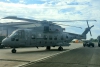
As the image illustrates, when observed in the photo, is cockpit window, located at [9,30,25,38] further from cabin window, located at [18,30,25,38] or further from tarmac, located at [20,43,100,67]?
tarmac, located at [20,43,100,67]

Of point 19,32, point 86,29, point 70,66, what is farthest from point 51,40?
point 70,66

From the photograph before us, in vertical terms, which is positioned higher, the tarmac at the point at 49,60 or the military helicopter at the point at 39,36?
the military helicopter at the point at 39,36

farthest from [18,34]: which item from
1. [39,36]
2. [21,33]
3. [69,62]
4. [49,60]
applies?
[69,62]

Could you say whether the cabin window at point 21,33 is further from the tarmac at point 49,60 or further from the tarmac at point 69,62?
the tarmac at point 69,62

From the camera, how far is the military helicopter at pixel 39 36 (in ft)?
72.0

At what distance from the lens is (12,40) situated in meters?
21.7

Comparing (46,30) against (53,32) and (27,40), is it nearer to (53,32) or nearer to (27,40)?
(53,32)

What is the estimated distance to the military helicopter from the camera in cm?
2195

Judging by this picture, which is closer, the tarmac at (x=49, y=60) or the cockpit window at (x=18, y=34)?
the tarmac at (x=49, y=60)

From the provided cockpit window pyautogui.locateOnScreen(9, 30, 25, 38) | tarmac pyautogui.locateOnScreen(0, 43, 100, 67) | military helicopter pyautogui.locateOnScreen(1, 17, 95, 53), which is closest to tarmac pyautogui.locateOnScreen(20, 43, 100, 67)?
tarmac pyautogui.locateOnScreen(0, 43, 100, 67)

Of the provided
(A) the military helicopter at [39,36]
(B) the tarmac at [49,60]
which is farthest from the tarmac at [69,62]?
(A) the military helicopter at [39,36]

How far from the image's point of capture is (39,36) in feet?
82.8

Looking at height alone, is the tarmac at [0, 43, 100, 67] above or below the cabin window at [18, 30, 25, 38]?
below

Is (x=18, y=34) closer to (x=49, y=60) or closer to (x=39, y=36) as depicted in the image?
(x=39, y=36)
